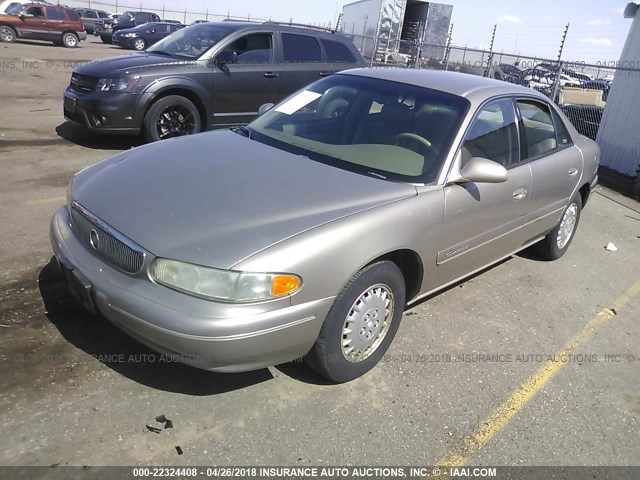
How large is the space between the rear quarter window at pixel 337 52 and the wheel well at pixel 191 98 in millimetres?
2411

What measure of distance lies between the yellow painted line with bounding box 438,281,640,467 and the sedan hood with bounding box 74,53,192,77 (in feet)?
19.3


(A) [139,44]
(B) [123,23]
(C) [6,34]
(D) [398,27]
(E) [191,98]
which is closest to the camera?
(E) [191,98]

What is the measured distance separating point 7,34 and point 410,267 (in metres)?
26.0

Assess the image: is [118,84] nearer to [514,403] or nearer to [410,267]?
[410,267]

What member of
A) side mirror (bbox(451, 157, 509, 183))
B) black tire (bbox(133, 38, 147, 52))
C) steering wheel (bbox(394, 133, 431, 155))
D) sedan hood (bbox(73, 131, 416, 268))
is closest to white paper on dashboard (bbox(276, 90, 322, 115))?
sedan hood (bbox(73, 131, 416, 268))

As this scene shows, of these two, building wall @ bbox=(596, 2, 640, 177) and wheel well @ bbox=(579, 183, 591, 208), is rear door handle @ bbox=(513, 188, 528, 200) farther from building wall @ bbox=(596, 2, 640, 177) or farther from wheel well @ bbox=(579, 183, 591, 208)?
building wall @ bbox=(596, 2, 640, 177)

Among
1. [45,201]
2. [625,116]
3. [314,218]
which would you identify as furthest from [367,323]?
[625,116]

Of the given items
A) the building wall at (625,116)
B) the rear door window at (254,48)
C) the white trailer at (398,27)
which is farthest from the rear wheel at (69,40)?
the building wall at (625,116)

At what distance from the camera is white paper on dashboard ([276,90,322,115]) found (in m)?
4.13

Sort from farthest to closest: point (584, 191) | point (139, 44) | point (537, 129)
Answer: point (139, 44), point (584, 191), point (537, 129)

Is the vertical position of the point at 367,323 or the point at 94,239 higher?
the point at 94,239

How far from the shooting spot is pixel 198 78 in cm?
724

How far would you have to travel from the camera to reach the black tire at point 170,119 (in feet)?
23.0

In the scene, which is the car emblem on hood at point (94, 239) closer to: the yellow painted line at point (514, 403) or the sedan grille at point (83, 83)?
the yellow painted line at point (514, 403)
